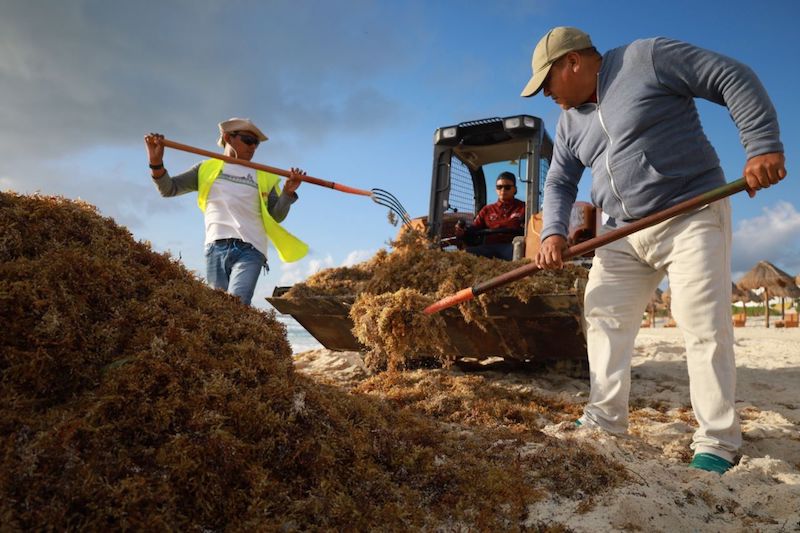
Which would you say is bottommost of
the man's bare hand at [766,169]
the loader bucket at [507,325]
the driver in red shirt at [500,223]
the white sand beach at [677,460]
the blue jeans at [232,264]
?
the white sand beach at [677,460]

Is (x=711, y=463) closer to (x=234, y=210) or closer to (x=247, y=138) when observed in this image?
(x=234, y=210)

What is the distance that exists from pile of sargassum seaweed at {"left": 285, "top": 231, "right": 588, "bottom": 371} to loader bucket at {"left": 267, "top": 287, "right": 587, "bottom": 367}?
0.27 ft

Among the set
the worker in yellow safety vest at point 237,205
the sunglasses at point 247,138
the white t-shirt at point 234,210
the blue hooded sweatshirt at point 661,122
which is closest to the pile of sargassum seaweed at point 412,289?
the worker in yellow safety vest at point 237,205

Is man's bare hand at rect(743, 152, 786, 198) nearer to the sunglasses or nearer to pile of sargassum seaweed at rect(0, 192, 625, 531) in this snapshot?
pile of sargassum seaweed at rect(0, 192, 625, 531)

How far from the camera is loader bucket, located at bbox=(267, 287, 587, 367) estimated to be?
12.6 feet

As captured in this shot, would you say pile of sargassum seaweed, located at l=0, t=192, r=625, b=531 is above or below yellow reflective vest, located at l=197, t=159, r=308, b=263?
below

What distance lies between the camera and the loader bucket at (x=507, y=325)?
3836 millimetres

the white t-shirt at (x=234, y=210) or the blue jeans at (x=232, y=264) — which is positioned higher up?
the white t-shirt at (x=234, y=210)

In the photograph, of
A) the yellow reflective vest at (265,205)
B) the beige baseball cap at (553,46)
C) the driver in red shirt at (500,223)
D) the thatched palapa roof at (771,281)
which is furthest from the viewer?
the thatched palapa roof at (771,281)

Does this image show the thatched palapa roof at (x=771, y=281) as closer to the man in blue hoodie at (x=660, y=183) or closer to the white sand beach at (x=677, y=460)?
the white sand beach at (x=677, y=460)

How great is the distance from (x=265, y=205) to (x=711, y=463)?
11.6 ft

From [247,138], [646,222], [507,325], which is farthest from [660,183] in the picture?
[247,138]

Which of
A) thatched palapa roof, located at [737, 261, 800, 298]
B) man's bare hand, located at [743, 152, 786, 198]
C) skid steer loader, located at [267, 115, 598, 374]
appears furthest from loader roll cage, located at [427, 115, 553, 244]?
thatched palapa roof, located at [737, 261, 800, 298]

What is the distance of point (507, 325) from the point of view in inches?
161
